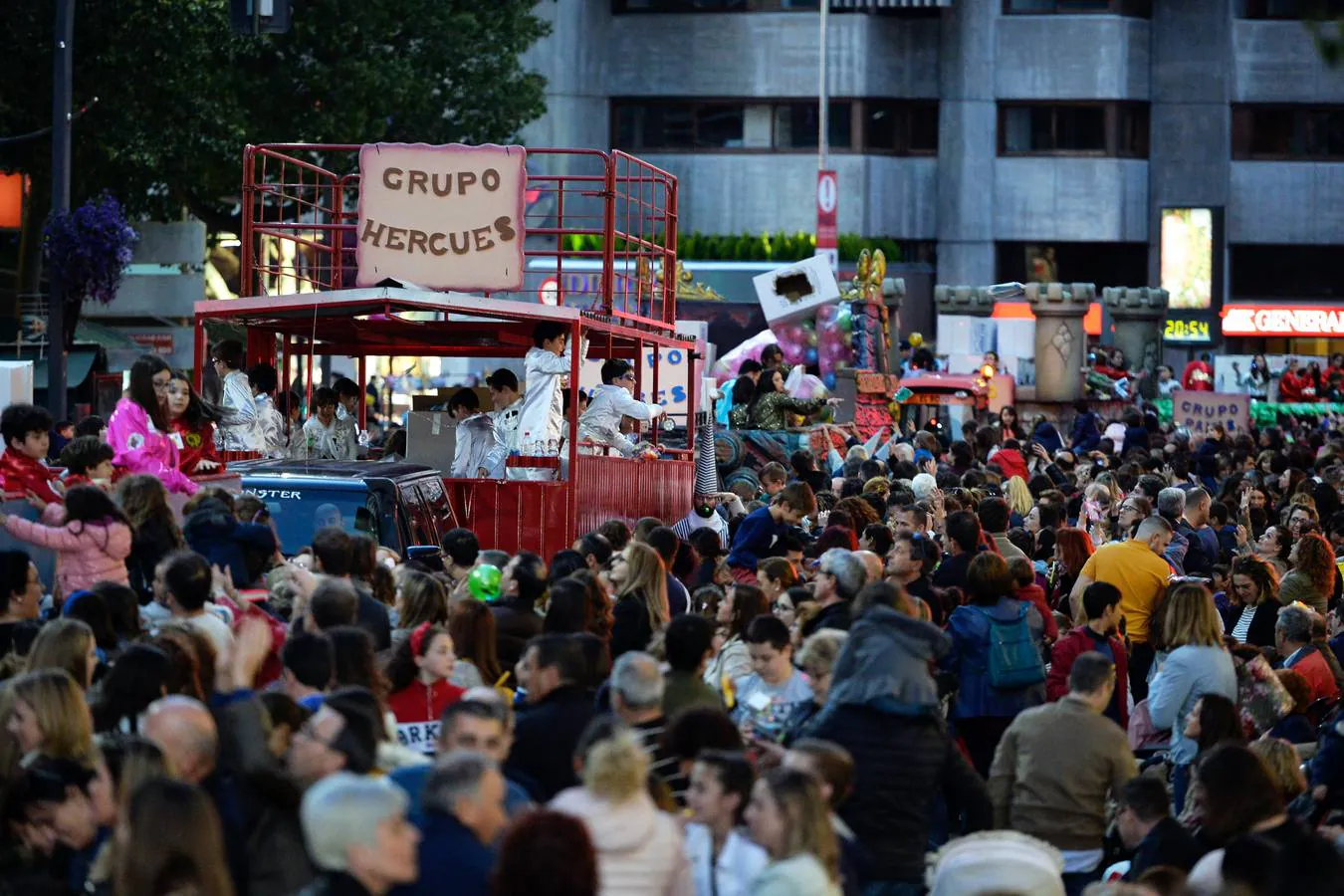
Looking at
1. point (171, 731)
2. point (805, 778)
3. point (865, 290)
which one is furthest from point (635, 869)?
point (865, 290)

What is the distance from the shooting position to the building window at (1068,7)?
54531 millimetres

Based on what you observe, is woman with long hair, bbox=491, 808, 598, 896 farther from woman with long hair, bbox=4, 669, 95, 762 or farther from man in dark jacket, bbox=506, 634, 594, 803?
man in dark jacket, bbox=506, 634, 594, 803

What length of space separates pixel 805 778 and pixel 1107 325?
160 feet

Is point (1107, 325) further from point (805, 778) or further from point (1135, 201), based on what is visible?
point (805, 778)

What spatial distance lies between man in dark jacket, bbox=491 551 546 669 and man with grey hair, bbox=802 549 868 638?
118 centimetres

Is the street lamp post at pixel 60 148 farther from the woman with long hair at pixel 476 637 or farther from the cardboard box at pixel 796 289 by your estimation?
the woman with long hair at pixel 476 637

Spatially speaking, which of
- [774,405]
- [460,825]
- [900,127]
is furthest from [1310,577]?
[900,127]

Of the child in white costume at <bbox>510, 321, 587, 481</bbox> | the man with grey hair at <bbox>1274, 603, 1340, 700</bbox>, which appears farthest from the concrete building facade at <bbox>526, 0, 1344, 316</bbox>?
the man with grey hair at <bbox>1274, 603, 1340, 700</bbox>

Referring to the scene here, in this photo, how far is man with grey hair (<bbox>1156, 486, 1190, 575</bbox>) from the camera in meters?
15.0

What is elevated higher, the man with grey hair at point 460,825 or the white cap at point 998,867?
the man with grey hair at point 460,825

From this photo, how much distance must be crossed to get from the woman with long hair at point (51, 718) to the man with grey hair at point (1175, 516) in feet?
31.2

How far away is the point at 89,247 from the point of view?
24.2 meters

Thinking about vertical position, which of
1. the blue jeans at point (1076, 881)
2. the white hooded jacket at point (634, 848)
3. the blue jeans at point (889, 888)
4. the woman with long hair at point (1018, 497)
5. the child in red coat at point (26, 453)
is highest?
the child in red coat at point (26, 453)

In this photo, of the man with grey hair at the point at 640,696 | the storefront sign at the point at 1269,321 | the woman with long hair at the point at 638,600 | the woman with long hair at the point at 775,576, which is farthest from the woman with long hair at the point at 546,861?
the storefront sign at the point at 1269,321
